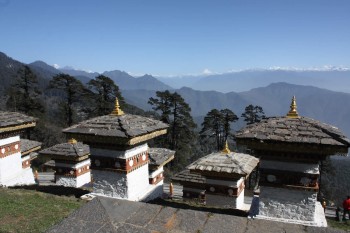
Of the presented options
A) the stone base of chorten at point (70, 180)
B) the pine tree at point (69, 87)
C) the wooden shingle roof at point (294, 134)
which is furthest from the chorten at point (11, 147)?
the pine tree at point (69, 87)

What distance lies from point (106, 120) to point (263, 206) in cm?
570

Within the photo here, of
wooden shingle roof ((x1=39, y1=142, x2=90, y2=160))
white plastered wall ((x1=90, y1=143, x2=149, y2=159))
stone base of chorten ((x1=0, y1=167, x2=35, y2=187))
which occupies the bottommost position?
stone base of chorten ((x1=0, y1=167, x2=35, y2=187))

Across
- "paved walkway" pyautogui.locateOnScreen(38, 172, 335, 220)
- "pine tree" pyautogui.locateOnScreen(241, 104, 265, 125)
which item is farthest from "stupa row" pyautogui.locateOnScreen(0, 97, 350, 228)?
"pine tree" pyautogui.locateOnScreen(241, 104, 265, 125)

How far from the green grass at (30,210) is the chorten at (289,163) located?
5194 millimetres

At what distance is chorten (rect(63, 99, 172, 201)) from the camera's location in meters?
9.97

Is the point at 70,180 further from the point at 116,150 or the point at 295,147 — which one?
the point at 295,147

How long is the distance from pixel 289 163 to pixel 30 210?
704cm

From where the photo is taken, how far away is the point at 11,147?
12.9m

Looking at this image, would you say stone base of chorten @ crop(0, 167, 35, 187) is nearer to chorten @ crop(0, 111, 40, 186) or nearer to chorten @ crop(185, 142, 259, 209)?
chorten @ crop(0, 111, 40, 186)

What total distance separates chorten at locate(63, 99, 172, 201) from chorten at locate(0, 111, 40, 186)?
3.46 metres

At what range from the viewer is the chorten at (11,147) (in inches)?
487

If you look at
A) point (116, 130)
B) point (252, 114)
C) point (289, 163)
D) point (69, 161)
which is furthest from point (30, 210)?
point (252, 114)

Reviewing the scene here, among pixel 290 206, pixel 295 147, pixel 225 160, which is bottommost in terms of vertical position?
pixel 290 206

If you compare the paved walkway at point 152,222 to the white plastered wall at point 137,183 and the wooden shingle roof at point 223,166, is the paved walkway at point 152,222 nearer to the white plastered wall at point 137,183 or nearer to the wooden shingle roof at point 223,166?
the white plastered wall at point 137,183
